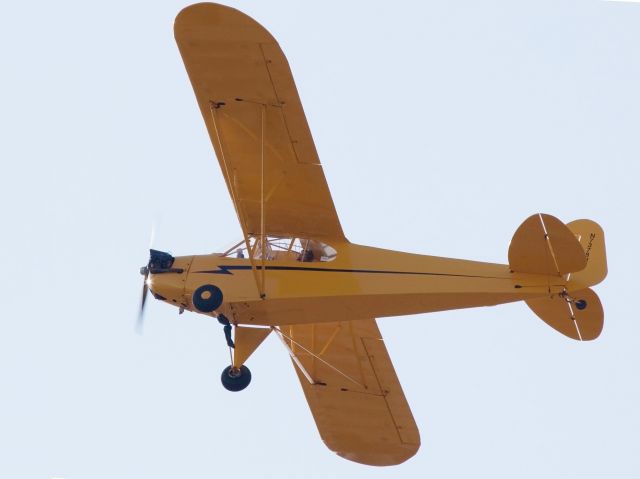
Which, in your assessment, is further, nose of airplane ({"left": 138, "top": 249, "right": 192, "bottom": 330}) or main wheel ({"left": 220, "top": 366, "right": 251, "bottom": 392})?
main wheel ({"left": 220, "top": 366, "right": 251, "bottom": 392})

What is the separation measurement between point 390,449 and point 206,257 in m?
4.41

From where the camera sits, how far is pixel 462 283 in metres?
13.9

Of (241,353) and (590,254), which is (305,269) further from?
(590,254)

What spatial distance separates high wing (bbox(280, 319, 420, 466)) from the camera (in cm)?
1636

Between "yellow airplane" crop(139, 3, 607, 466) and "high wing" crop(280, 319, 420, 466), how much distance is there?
5.93ft

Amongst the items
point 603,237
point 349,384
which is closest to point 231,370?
point 349,384

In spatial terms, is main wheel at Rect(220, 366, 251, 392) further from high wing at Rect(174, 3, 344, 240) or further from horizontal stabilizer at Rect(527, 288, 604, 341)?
horizontal stabilizer at Rect(527, 288, 604, 341)

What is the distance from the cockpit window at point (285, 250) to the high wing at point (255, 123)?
154mm

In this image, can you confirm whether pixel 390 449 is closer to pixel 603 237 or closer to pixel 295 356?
pixel 295 356

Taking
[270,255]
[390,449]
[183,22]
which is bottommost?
[390,449]

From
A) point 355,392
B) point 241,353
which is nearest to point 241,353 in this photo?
point 241,353

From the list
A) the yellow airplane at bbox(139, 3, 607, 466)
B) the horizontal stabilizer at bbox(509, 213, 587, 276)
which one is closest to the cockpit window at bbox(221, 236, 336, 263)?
the yellow airplane at bbox(139, 3, 607, 466)

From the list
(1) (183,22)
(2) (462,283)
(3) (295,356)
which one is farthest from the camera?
(3) (295,356)

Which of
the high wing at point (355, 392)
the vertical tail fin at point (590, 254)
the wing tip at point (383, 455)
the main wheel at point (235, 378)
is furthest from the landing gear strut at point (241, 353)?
the vertical tail fin at point (590, 254)
